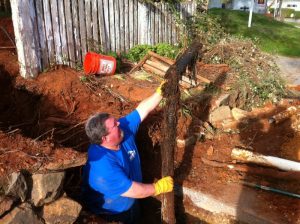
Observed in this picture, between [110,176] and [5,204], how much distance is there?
3.76 ft

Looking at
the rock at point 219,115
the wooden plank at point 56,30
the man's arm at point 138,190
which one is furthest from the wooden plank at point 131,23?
the man's arm at point 138,190

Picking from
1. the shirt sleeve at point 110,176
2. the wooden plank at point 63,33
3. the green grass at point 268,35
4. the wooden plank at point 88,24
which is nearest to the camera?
the shirt sleeve at point 110,176

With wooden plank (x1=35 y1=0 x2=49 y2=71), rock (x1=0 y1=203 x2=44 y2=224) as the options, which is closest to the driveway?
wooden plank (x1=35 y1=0 x2=49 y2=71)

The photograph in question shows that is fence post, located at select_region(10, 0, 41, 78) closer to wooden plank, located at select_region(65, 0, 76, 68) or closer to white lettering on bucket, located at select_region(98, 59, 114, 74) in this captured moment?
wooden plank, located at select_region(65, 0, 76, 68)

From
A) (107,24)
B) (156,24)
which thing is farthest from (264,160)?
(156,24)

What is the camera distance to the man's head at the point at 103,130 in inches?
145

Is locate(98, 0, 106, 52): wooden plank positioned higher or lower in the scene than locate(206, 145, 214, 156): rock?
higher

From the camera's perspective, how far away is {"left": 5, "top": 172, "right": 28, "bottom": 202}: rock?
2.79 meters

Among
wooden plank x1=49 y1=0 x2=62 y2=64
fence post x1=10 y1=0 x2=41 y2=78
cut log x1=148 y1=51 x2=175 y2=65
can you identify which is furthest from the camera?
cut log x1=148 y1=51 x2=175 y2=65

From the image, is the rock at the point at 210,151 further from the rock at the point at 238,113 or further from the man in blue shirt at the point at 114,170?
the man in blue shirt at the point at 114,170

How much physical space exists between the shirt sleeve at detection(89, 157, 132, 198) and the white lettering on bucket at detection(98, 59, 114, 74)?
3103mm

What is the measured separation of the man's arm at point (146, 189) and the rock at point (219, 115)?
283cm

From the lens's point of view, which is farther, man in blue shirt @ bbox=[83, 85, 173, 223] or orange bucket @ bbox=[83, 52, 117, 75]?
orange bucket @ bbox=[83, 52, 117, 75]

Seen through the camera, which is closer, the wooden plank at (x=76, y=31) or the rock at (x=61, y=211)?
the rock at (x=61, y=211)
